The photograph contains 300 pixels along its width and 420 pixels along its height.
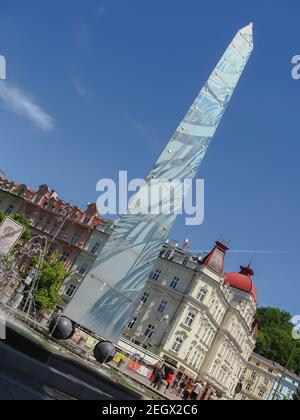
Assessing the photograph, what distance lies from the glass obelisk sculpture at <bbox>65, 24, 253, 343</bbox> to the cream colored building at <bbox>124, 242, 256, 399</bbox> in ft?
120

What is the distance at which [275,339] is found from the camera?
10625cm

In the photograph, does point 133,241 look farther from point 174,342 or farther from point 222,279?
point 222,279

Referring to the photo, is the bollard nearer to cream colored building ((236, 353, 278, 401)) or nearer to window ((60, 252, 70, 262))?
window ((60, 252, 70, 262))

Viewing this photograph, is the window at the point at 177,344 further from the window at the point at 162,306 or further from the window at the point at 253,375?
the window at the point at 253,375

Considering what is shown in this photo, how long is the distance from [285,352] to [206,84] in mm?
96890

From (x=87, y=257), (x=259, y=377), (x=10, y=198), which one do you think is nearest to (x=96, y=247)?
(x=87, y=257)

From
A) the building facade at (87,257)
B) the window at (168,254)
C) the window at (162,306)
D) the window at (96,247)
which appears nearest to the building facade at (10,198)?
the building facade at (87,257)

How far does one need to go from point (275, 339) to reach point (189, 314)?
59029mm

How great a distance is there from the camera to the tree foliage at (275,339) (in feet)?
342

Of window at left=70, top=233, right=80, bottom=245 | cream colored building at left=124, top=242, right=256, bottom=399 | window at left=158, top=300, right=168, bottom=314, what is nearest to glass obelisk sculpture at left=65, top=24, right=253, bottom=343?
cream colored building at left=124, top=242, right=256, bottom=399

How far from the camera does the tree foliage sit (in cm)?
10438

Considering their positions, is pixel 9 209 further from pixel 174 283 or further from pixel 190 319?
pixel 190 319

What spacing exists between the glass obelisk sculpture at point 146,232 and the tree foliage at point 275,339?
3573 inches

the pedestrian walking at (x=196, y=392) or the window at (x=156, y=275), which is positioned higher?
the window at (x=156, y=275)
